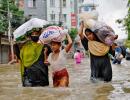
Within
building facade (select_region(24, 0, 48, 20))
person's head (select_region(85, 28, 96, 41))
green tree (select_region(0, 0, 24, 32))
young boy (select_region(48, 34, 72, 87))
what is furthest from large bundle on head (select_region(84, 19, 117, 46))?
building facade (select_region(24, 0, 48, 20))

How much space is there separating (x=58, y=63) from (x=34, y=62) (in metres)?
0.49

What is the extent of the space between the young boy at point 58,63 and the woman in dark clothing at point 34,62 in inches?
8.6

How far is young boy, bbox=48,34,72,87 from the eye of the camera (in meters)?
9.80

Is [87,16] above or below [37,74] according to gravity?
above

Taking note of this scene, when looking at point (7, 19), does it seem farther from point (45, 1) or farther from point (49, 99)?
point (49, 99)

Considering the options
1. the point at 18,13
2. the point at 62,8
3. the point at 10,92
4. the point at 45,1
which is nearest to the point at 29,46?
the point at 10,92

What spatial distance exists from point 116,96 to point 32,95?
4.65 ft

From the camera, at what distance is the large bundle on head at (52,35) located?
9816 mm

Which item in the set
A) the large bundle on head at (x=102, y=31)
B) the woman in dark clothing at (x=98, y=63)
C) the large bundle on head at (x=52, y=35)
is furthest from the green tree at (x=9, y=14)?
the large bundle on head at (x=52, y=35)

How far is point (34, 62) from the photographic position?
31.7 ft

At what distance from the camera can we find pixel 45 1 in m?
78.3

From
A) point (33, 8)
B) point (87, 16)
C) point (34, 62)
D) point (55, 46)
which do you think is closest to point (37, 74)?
point (34, 62)

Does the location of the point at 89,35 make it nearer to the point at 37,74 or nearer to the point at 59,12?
the point at 37,74

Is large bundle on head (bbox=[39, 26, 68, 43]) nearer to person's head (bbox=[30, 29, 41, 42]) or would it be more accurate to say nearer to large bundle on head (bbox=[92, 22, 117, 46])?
person's head (bbox=[30, 29, 41, 42])
